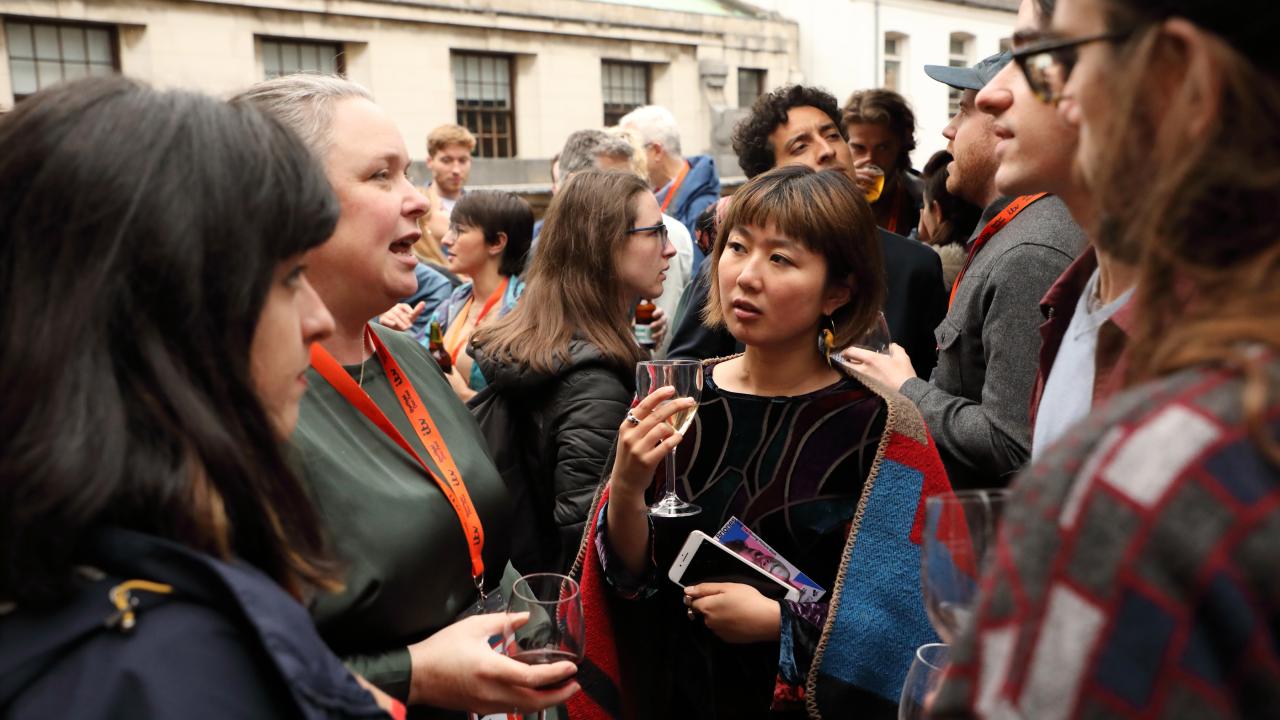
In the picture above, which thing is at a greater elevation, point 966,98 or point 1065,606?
point 966,98

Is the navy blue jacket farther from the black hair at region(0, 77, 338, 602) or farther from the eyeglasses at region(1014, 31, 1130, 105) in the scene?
the eyeglasses at region(1014, 31, 1130, 105)

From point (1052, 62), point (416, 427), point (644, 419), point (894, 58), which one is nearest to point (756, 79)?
point (894, 58)

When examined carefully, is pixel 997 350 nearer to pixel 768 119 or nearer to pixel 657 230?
pixel 657 230

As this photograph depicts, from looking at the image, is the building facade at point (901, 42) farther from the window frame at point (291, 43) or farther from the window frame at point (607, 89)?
the window frame at point (291, 43)

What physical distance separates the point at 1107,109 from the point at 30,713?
1.37m

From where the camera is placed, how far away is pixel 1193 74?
3.13 feet

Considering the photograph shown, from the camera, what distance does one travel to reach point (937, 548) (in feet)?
4.51

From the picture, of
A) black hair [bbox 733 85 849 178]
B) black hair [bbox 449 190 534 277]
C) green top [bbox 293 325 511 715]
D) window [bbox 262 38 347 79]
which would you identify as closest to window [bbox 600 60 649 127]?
window [bbox 262 38 347 79]

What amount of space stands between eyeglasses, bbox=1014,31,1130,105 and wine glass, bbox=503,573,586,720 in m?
1.25

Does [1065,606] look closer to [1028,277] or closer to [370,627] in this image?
[370,627]

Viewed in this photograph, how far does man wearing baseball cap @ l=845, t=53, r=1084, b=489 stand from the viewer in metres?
2.97

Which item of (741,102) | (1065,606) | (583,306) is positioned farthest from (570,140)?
(741,102)

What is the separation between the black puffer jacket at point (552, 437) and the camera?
352 centimetres

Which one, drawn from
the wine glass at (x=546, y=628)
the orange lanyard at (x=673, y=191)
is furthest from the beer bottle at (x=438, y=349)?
the wine glass at (x=546, y=628)
